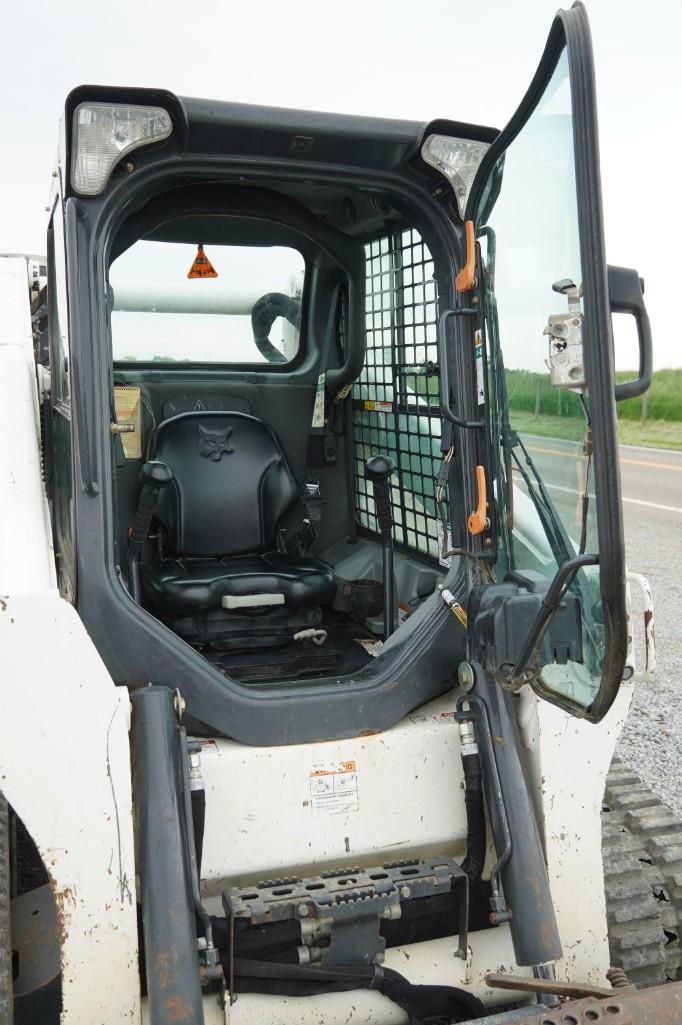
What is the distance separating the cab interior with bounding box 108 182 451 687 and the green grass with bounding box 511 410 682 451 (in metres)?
0.66

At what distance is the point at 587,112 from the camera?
1.95m

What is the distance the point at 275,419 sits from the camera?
472 cm

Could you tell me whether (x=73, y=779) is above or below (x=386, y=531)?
below

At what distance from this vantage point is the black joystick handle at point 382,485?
357cm

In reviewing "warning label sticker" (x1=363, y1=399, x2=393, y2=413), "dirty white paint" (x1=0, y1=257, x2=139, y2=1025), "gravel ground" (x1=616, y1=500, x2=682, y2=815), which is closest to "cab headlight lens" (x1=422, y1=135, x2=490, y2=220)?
"warning label sticker" (x1=363, y1=399, x2=393, y2=413)

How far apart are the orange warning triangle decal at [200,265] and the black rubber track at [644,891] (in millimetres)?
2745

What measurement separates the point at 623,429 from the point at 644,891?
25.5 meters

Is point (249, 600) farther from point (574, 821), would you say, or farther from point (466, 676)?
point (574, 821)

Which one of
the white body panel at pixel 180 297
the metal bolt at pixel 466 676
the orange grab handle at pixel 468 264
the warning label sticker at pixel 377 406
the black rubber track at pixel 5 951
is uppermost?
the white body panel at pixel 180 297

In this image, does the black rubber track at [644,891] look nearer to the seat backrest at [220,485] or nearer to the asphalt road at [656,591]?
the asphalt road at [656,591]

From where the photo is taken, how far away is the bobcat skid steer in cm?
227

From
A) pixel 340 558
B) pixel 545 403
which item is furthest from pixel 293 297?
pixel 545 403

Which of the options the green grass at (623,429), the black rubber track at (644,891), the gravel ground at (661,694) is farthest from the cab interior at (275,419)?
the gravel ground at (661,694)

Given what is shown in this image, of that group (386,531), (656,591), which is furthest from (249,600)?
(656,591)
